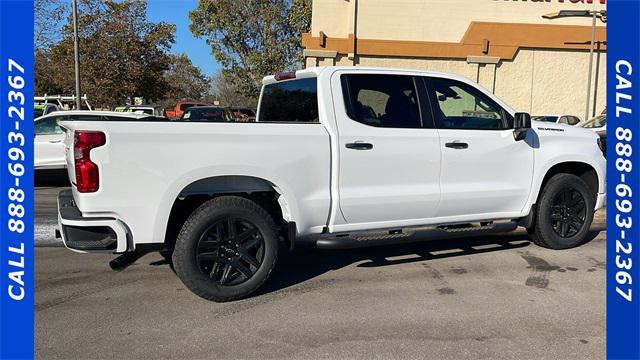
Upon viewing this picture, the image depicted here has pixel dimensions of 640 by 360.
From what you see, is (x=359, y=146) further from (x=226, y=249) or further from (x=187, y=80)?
(x=187, y=80)

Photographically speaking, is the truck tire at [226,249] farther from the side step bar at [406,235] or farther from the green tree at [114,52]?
the green tree at [114,52]

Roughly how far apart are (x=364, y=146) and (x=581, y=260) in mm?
3008

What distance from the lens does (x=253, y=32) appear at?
36156mm

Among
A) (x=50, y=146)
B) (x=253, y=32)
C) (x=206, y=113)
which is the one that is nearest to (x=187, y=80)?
(x=253, y=32)

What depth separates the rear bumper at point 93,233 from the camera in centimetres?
404

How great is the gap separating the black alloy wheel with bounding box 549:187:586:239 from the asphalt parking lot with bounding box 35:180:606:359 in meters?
0.28

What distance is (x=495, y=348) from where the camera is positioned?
368 cm

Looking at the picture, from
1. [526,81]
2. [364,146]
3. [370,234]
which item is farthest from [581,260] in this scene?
[526,81]

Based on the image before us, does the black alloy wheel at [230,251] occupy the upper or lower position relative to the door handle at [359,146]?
lower

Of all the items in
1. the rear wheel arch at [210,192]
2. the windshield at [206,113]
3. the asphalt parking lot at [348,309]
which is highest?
the windshield at [206,113]

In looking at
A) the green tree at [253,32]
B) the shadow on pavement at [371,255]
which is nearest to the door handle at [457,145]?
the shadow on pavement at [371,255]

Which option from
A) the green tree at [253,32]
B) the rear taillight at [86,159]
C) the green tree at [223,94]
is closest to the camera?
the rear taillight at [86,159]

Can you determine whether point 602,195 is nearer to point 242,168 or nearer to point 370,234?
point 370,234

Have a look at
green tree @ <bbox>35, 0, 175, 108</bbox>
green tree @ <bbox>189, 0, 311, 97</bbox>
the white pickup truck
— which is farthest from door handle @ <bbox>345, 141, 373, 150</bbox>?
green tree @ <bbox>189, 0, 311, 97</bbox>
